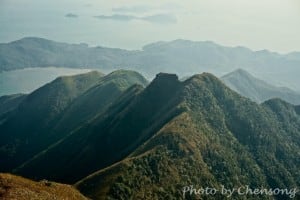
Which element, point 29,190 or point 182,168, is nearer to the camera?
point 29,190

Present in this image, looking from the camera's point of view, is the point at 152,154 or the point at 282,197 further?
the point at 282,197

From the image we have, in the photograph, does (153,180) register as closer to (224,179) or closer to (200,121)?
(224,179)

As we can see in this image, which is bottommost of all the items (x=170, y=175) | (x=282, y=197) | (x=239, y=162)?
(x=282, y=197)

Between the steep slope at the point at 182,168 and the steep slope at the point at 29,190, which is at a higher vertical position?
the steep slope at the point at 29,190

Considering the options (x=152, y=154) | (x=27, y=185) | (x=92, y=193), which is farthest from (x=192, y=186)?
(x=27, y=185)

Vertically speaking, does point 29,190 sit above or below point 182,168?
above

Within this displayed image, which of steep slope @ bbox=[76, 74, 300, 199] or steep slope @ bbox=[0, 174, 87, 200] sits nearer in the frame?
steep slope @ bbox=[0, 174, 87, 200]

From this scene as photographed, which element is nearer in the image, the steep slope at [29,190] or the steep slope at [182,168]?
the steep slope at [29,190]

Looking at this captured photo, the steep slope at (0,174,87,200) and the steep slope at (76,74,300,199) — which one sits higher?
the steep slope at (0,174,87,200)
